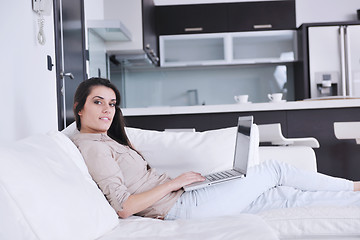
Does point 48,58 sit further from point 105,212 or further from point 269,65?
point 269,65

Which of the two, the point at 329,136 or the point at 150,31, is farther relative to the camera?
the point at 150,31

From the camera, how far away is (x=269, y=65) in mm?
6805

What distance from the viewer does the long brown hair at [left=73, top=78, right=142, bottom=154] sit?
82.0 inches

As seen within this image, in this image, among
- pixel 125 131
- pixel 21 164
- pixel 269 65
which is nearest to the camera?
pixel 21 164

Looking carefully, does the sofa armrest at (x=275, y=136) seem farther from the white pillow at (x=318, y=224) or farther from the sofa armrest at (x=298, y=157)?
the white pillow at (x=318, y=224)

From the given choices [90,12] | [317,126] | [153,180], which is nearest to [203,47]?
[90,12]

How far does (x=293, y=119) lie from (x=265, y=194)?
218 cm

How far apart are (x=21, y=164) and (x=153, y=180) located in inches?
31.9

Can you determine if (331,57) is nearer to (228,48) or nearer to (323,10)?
(323,10)

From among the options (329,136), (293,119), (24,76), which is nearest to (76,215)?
(24,76)

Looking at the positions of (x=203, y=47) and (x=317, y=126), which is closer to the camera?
(x=317, y=126)

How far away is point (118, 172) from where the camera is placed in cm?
181

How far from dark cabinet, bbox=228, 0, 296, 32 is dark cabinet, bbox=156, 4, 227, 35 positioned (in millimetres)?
216

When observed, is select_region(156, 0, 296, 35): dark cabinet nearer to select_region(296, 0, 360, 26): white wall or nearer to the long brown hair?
select_region(296, 0, 360, 26): white wall
